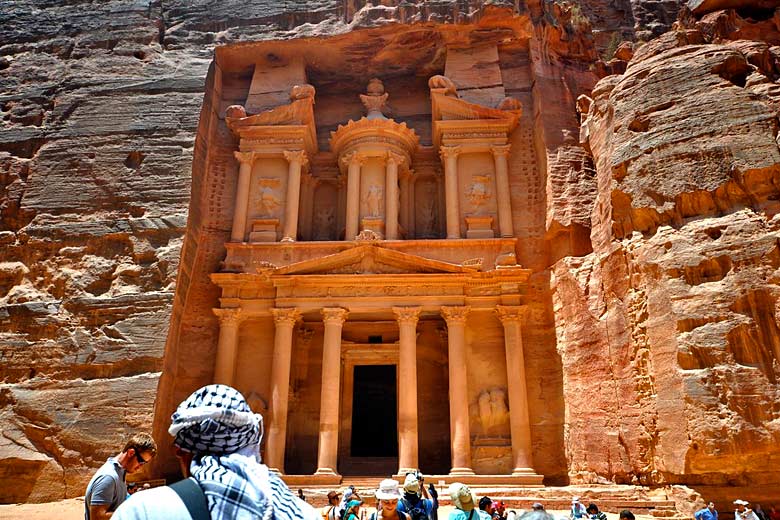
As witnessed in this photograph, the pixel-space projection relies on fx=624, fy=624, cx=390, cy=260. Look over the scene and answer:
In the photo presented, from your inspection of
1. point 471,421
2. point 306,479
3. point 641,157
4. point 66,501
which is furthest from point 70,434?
point 641,157

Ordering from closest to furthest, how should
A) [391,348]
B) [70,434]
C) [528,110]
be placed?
[70,434]
[391,348]
[528,110]

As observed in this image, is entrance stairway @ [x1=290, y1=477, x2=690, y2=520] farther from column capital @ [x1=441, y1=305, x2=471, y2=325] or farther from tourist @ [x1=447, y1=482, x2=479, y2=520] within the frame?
tourist @ [x1=447, y1=482, x2=479, y2=520]

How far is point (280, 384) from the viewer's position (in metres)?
15.5

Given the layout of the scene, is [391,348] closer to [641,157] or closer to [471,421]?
[471,421]

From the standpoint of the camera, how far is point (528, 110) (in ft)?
62.8

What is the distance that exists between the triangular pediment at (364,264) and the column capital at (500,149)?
13.3ft

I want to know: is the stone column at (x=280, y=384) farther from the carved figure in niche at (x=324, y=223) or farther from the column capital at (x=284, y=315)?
the carved figure in niche at (x=324, y=223)

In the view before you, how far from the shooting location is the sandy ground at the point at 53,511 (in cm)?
1126

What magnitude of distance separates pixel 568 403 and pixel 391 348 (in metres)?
5.15

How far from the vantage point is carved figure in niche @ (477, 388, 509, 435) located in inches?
603

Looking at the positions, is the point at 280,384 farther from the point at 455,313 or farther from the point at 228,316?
the point at 455,313

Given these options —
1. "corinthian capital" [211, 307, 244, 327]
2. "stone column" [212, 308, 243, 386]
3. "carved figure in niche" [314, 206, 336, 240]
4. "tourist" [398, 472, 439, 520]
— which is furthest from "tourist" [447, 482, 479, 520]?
"carved figure in niche" [314, 206, 336, 240]

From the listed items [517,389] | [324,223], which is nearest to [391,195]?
[324,223]

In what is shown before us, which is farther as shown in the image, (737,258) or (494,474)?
(494,474)
